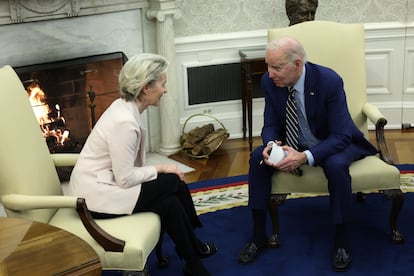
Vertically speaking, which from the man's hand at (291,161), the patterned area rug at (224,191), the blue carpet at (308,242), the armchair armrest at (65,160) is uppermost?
the armchair armrest at (65,160)

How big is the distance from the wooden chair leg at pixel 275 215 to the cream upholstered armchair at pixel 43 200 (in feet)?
2.25

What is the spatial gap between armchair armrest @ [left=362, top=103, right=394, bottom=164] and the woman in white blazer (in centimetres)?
107

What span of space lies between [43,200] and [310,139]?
1.31 meters

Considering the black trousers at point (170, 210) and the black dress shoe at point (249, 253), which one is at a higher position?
the black trousers at point (170, 210)

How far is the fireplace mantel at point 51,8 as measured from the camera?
3.99 metres

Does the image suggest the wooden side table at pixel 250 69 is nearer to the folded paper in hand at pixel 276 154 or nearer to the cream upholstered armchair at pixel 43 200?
the folded paper in hand at pixel 276 154

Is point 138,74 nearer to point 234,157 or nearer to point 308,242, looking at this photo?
A: point 308,242

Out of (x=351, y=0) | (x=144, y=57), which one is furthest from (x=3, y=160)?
(x=351, y=0)

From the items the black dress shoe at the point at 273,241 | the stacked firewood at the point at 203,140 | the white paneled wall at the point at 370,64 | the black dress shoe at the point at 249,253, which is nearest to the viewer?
the black dress shoe at the point at 249,253

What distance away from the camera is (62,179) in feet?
14.1

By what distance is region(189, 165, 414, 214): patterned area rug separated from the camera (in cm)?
393

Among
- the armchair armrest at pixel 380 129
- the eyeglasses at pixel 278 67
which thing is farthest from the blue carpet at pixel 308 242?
the eyeglasses at pixel 278 67

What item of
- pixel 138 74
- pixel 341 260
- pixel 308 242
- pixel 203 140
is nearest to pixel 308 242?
pixel 308 242

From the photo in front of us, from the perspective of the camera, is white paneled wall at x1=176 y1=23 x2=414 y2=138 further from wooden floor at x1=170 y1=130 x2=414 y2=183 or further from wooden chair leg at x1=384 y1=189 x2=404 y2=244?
wooden chair leg at x1=384 y1=189 x2=404 y2=244
